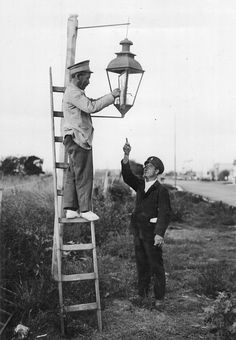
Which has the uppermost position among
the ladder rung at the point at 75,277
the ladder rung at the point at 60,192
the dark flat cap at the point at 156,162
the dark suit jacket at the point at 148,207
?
the dark flat cap at the point at 156,162

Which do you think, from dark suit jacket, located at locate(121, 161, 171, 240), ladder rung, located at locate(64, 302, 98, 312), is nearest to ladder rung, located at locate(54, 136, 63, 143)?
dark suit jacket, located at locate(121, 161, 171, 240)

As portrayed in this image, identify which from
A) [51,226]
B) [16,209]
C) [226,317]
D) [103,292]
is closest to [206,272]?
[103,292]

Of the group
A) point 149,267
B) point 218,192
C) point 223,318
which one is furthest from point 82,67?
point 218,192

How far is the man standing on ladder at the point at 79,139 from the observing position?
5004mm

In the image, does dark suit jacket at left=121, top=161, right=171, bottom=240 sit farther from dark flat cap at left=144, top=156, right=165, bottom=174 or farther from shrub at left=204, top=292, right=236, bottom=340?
shrub at left=204, top=292, right=236, bottom=340

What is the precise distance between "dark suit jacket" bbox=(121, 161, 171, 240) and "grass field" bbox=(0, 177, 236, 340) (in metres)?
0.98

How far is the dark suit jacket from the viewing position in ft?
19.4

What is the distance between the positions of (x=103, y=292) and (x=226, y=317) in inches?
79.2

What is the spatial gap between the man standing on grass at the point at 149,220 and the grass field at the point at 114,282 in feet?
1.07

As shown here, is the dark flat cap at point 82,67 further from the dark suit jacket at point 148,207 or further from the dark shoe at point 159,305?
the dark shoe at point 159,305

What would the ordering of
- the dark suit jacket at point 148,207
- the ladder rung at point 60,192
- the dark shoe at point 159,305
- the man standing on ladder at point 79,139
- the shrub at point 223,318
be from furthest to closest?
1. the dark suit jacket at point 148,207
2. the dark shoe at point 159,305
3. the ladder rung at point 60,192
4. the man standing on ladder at point 79,139
5. the shrub at point 223,318

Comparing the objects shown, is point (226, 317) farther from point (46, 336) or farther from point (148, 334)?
point (46, 336)

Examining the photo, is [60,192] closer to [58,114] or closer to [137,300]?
[58,114]

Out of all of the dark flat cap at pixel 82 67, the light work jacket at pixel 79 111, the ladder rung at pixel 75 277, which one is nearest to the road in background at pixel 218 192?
the ladder rung at pixel 75 277
